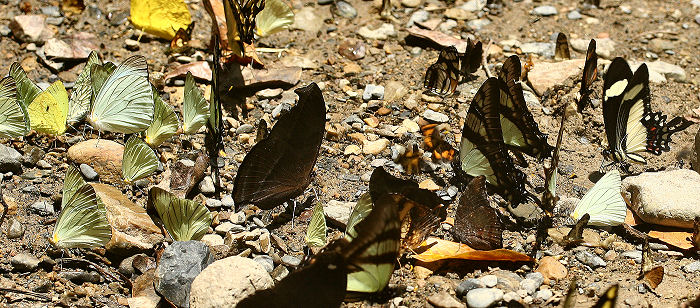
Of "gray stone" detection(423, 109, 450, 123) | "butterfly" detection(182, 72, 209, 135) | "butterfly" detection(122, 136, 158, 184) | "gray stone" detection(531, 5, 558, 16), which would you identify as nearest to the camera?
"butterfly" detection(122, 136, 158, 184)

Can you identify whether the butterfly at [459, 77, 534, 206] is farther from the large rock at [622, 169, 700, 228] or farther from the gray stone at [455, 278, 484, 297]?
the gray stone at [455, 278, 484, 297]

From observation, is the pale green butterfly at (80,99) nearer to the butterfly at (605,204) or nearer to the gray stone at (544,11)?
the butterfly at (605,204)

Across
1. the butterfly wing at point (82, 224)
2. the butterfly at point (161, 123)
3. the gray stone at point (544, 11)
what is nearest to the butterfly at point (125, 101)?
the butterfly at point (161, 123)

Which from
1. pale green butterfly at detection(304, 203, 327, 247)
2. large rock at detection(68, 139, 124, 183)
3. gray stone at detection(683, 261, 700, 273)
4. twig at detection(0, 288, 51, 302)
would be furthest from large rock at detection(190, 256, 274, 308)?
gray stone at detection(683, 261, 700, 273)

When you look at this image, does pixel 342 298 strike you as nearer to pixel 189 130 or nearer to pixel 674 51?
pixel 189 130

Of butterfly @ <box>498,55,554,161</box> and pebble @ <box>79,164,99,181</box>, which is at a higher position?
butterfly @ <box>498,55,554,161</box>

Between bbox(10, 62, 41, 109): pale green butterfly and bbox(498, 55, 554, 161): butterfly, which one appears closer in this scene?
bbox(498, 55, 554, 161): butterfly

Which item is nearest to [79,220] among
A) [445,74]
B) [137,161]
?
[137,161]

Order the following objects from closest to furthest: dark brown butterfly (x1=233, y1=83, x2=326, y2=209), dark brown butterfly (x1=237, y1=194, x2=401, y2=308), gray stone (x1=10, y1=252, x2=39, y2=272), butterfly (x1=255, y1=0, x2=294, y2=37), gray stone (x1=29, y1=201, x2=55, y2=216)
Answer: dark brown butterfly (x1=237, y1=194, x2=401, y2=308) < gray stone (x1=10, y1=252, x2=39, y2=272) < dark brown butterfly (x1=233, y1=83, x2=326, y2=209) < gray stone (x1=29, y1=201, x2=55, y2=216) < butterfly (x1=255, y1=0, x2=294, y2=37)
